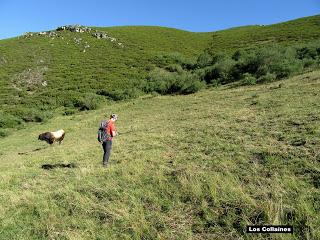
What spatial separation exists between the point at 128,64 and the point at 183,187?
41804 mm

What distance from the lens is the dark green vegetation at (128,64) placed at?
32.8 metres

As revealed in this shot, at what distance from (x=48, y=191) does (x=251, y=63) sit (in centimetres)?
2689

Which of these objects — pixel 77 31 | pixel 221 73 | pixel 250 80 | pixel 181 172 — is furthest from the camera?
pixel 77 31

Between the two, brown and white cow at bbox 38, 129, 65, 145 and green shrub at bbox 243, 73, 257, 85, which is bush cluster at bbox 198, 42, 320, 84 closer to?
green shrub at bbox 243, 73, 257, 85

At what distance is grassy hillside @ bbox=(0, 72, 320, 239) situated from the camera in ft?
22.9

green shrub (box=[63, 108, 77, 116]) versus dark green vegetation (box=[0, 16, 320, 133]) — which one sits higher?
dark green vegetation (box=[0, 16, 320, 133])

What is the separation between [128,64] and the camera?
161 feet

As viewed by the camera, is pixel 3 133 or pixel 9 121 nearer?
pixel 3 133

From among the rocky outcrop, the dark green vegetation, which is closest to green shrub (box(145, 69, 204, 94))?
the dark green vegetation

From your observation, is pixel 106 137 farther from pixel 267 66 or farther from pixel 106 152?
pixel 267 66

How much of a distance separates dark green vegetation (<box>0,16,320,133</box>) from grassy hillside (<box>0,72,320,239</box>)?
16.8 meters

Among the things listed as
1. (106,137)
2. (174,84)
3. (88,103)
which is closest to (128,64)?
(174,84)

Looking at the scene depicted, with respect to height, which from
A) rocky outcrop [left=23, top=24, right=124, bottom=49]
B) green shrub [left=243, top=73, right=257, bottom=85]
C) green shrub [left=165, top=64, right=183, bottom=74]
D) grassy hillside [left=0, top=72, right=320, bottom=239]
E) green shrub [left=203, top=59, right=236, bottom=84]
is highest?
rocky outcrop [left=23, top=24, right=124, bottom=49]

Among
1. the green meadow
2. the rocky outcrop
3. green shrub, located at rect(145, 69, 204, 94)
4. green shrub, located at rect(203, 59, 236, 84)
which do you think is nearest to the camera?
the green meadow
